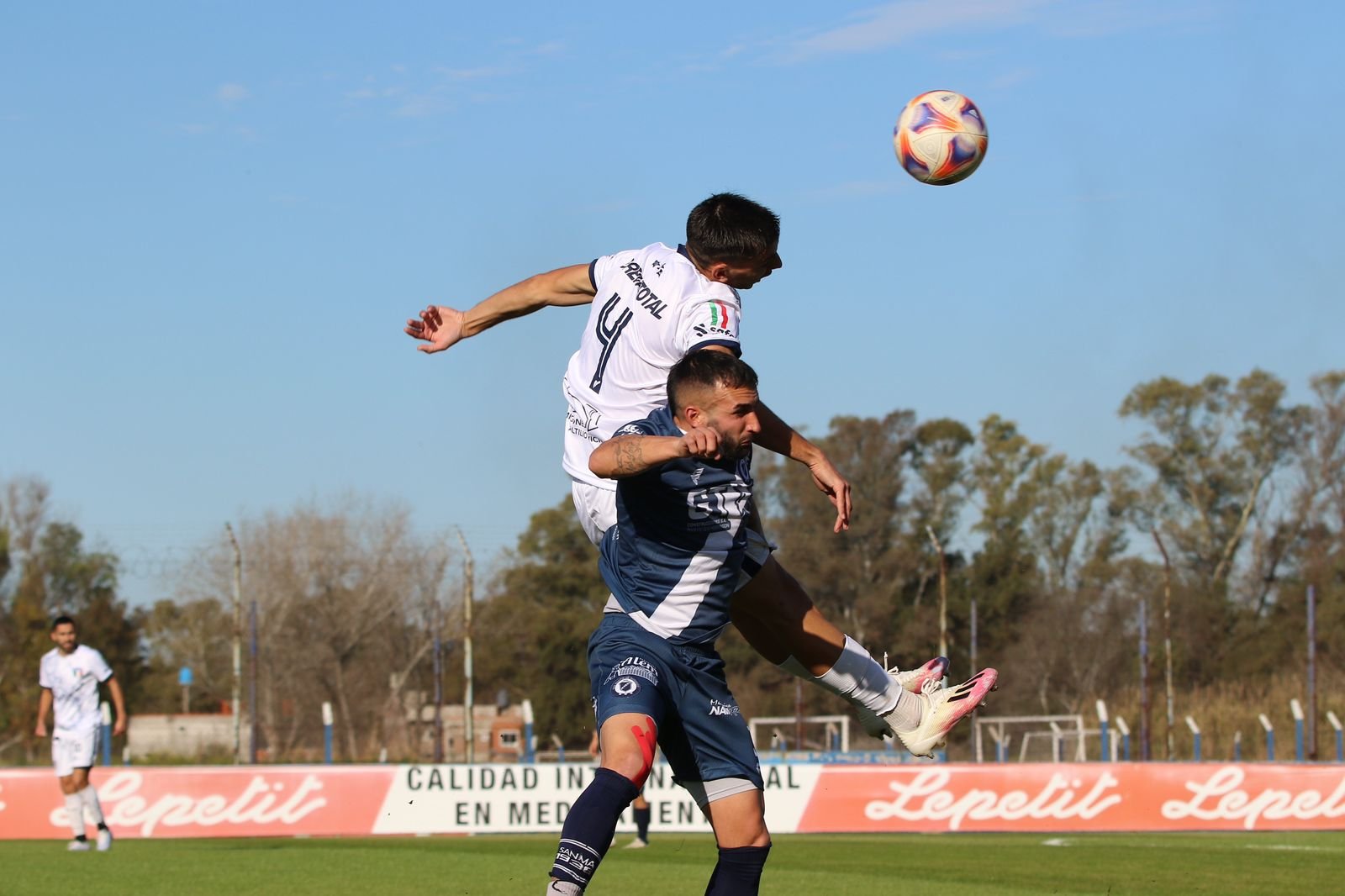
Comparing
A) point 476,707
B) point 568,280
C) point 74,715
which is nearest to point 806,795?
point 74,715

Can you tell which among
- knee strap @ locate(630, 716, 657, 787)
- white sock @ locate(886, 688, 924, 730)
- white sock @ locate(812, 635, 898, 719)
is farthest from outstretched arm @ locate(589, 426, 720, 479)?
white sock @ locate(886, 688, 924, 730)

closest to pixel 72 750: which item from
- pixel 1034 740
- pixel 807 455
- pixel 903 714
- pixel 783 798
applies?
pixel 783 798

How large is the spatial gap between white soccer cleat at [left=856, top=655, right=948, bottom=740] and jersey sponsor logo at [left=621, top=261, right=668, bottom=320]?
194 cm

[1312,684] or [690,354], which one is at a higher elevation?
[690,354]

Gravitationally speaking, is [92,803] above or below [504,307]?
below

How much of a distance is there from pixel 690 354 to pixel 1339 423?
6097 cm

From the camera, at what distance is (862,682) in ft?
22.7

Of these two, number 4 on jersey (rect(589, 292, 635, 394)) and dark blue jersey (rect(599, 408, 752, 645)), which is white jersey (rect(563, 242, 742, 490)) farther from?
dark blue jersey (rect(599, 408, 752, 645))

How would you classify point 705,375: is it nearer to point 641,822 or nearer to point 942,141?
point 942,141

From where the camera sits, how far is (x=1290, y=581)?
5959cm

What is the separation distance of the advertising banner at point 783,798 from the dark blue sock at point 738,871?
14857mm

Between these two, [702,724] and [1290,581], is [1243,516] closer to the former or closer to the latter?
[1290,581]

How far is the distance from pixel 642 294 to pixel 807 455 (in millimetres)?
901

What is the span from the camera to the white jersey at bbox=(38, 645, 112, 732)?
52.3ft
